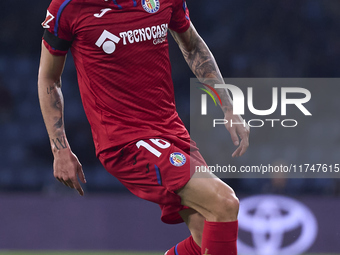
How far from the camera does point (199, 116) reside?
8844 mm

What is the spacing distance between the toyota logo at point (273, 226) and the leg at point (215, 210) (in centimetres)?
417

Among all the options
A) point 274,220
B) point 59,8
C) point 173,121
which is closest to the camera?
point 59,8

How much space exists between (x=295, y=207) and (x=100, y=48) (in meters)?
4.60

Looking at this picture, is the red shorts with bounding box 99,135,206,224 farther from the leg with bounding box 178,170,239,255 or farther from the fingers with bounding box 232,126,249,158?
the fingers with bounding box 232,126,249,158

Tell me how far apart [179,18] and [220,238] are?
119cm

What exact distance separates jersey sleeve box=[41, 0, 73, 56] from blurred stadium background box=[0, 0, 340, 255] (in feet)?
14.8

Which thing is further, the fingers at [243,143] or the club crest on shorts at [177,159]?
the fingers at [243,143]

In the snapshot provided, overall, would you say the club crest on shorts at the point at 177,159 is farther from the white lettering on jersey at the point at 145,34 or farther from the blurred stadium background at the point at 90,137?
the blurred stadium background at the point at 90,137

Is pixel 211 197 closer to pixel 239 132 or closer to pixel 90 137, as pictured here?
pixel 239 132

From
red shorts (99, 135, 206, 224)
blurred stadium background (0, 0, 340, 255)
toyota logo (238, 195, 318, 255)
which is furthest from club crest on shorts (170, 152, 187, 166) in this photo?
blurred stadium background (0, 0, 340, 255)

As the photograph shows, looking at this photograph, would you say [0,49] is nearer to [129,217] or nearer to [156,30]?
[129,217]

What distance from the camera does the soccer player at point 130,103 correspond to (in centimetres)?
254

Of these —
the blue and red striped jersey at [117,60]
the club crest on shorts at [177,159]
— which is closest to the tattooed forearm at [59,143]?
the blue and red striped jersey at [117,60]

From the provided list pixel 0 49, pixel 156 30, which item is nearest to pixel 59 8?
pixel 156 30
